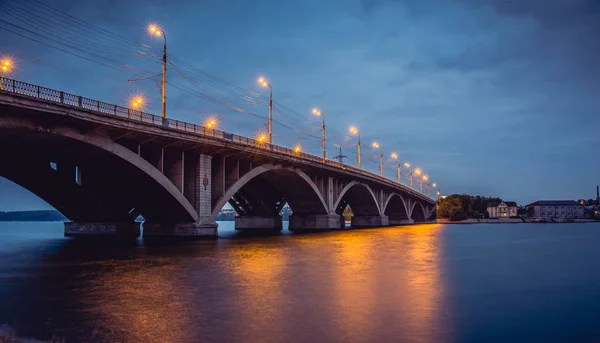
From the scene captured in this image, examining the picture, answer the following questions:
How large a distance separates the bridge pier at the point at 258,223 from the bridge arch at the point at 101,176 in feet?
98.0

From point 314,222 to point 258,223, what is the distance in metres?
11.4


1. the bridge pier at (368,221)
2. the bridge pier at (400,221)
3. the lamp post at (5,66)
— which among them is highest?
the lamp post at (5,66)

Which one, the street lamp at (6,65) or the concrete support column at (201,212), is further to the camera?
the concrete support column at (201,212)

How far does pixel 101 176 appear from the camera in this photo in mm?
44906

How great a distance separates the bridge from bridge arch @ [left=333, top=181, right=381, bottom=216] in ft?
78.4

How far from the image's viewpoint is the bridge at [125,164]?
31.5 metres

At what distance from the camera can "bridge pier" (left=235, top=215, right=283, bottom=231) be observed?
82.9m

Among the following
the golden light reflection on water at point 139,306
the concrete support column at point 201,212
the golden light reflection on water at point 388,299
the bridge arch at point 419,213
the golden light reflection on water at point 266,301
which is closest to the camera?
the golden light reflection on water at point 139,306

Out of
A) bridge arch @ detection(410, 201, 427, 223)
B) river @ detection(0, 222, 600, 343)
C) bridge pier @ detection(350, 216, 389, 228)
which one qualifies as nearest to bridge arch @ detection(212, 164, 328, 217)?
bridge pier @ detection(350, 216, 389, 228)

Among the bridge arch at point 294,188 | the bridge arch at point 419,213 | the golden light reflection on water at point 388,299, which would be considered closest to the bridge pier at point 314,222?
the bridge arch at point 294,188

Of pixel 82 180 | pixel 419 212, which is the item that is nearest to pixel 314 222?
pixel 82 180

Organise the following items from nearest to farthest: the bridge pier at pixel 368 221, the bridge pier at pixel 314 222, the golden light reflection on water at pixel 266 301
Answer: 1. the golden light reflection on water at pixel 266 301
2. the bridge pier at pixel 314 222
3. the bridge pier at pixel 368 221

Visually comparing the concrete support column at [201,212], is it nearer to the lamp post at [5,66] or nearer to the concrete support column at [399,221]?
the lamp post at [5,66]

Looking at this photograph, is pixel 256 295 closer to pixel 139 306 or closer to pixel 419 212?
pixel 139 306
